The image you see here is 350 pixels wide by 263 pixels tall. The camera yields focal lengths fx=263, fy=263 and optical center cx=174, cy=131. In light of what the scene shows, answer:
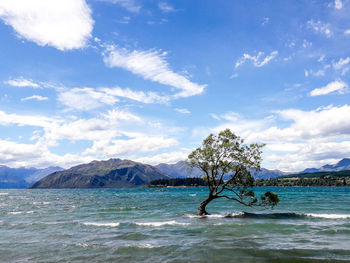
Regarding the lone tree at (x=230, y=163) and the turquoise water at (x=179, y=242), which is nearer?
the turquoise water at (x=179, y=242)

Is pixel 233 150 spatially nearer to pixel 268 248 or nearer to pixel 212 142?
pixel 212 142

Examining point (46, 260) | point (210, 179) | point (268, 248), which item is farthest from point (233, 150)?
point (46, 260)

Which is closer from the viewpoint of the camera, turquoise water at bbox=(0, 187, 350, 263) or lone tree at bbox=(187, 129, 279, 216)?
turquoise water at bbox=(0, 187, 350, 263)

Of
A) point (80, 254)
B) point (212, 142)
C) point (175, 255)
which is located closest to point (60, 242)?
point (80, 254)

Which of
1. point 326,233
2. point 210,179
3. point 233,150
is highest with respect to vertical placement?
point 233,150

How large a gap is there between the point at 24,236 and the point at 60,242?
7.29 metres

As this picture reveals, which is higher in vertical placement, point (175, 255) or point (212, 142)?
point (212, 142)

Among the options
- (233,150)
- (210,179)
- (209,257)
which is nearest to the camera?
(209,257)

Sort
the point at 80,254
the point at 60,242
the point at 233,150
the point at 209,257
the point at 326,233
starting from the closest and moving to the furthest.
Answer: the point at 209,257 < the point at 80,254 < the point at 60,242 < the point at 326,233 < the point at 233,150

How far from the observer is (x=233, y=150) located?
43.9 meters

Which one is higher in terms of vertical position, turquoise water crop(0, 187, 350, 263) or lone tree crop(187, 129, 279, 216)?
lone tree crop(187, 129, 279, 216)

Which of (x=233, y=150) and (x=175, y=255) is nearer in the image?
(x=175, y=255)

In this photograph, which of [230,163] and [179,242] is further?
[230,163]

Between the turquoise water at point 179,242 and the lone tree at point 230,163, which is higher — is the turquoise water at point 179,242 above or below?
below
